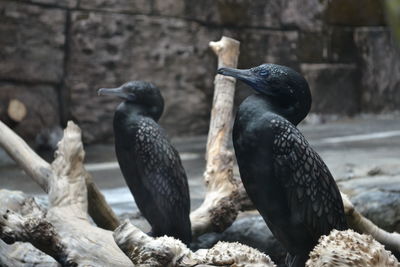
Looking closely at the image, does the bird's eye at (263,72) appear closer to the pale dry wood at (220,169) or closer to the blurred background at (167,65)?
the pale dry wood at (220,169)

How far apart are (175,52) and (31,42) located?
141cm

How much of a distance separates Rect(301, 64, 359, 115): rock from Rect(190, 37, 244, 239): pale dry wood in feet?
13.9

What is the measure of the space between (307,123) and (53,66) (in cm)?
277

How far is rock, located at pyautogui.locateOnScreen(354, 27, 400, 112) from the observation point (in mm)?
8328

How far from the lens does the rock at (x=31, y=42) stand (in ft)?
20.1

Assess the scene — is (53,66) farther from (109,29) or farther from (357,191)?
(357,191)

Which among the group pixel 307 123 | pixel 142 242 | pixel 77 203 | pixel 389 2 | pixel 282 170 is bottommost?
pixel 307 123

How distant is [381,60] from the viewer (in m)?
8.39

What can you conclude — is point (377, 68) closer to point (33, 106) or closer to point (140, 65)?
point (140, 65)

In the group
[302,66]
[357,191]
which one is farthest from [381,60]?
[357,191]

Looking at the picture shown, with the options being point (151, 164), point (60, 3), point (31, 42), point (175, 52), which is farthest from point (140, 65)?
point (151, 164)

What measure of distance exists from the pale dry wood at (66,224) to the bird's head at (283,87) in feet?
2.43

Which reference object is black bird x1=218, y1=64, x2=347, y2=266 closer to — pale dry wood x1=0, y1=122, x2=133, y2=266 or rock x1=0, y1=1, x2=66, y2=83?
pale dry wood x1=0, y1=122, x2=133, y2=266

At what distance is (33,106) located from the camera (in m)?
6.37
